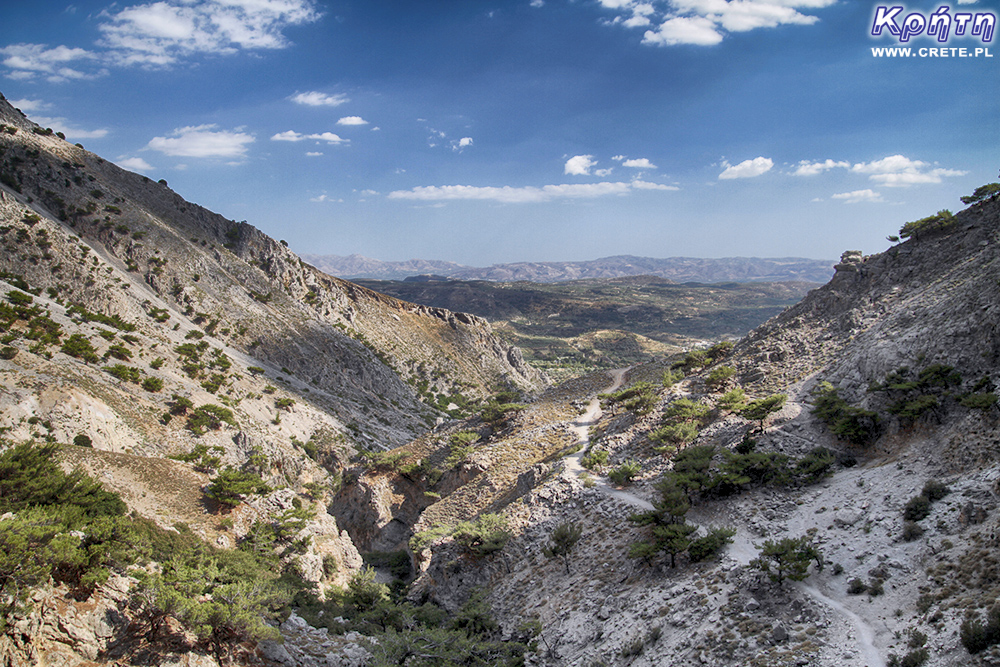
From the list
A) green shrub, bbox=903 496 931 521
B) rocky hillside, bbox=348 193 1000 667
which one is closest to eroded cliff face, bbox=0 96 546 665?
rocky hillside, bbox=348 193 1000 667

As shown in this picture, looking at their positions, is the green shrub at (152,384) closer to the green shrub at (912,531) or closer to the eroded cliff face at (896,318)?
the eroded cliff face at (896,318)

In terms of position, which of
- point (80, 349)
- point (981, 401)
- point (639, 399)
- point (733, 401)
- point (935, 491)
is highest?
point (80, 349)

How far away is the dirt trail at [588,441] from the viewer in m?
23.2

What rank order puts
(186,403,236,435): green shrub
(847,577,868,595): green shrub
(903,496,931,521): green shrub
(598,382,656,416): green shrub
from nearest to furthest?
(847,577,868,595): green shrub, (903,496,931,521): green shrub, (598,382,656,416): green shrub, (186,403,236,435): green shrub

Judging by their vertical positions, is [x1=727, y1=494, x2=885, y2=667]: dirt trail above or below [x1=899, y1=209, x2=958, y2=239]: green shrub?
below

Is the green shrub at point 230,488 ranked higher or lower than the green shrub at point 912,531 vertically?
lower

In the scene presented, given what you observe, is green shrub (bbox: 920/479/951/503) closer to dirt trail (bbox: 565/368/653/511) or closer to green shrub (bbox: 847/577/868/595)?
green shrub (bbox: 847/577/868/595)

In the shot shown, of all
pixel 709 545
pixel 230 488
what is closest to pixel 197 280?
pixel 230 488

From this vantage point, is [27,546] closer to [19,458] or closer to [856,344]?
[19,458]

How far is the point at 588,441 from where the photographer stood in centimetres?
3189

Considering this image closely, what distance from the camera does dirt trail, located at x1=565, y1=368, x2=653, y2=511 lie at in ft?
76.1

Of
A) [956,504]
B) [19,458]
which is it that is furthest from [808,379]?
[19,458]

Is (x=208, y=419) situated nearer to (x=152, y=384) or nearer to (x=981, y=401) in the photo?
(x=152, y=384)

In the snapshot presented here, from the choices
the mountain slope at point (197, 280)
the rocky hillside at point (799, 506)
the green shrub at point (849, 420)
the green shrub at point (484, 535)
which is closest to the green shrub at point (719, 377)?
the rocky hillside at point (799, 506)
